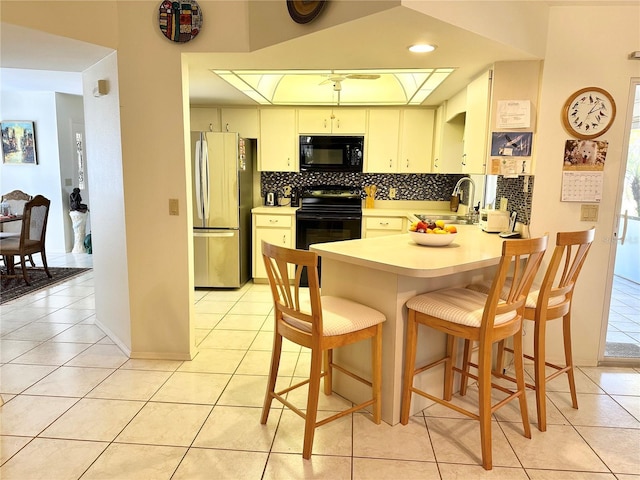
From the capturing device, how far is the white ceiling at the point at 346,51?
219 cm

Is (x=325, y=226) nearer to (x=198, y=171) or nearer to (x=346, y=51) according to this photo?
(x=198, y=171)

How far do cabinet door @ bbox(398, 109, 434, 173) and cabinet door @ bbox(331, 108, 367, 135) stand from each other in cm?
47

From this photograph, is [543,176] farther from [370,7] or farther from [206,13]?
[206,13]

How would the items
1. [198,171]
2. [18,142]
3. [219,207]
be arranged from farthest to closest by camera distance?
[18,142]
[219,207]
[198,171]

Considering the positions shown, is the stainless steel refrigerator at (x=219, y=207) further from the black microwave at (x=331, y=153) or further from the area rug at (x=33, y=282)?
the area rug at (x=33, y=282)

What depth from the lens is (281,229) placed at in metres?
4.74

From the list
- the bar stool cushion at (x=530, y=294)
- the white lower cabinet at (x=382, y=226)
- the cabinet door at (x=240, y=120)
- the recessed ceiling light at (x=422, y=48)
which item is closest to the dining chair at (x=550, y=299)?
the bar stool cushion at (x=530, y=294)

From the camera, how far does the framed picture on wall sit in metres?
6.32

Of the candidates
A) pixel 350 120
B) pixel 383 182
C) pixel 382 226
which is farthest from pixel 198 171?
pixel 383 182

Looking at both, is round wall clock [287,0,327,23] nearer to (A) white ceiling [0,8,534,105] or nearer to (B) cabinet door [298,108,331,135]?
(A) white ceiling [0,8,534,105]

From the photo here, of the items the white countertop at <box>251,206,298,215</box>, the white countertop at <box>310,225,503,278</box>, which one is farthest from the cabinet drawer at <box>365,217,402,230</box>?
the white countertop at <box>310,225,503,278</box>

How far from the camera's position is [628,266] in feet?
13.9

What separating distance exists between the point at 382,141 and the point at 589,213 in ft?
8.10

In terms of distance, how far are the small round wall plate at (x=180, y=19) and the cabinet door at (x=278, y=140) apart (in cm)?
219
